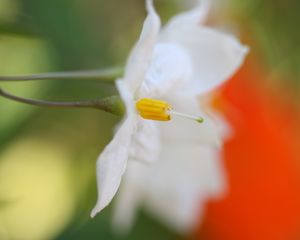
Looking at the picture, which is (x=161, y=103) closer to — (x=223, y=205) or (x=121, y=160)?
(x=121, y=160)

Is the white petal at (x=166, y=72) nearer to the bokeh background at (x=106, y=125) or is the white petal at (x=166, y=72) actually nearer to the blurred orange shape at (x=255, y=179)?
the bokeh background at (x=106, y=125)

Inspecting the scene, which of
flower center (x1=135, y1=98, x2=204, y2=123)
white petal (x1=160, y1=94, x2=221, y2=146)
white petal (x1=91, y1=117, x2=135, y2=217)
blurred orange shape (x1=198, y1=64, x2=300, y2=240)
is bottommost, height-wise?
blurred orange shape (x1=198, y1=64, x2=300, y2=240)

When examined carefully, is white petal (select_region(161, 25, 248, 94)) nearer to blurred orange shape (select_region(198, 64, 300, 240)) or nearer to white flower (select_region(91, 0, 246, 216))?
white flower (select_region(91, 0, 246, 216))

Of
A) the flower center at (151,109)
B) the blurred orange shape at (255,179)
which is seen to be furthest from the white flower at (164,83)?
the blurred orange shape at (255,179)

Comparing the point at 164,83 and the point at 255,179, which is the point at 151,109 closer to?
the point at 164,83

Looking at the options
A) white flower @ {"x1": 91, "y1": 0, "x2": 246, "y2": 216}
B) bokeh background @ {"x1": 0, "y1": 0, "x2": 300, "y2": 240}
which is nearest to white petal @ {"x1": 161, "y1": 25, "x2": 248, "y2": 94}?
white flower @ {"x1": 91, "y1": 0, "x2": 246, "y2": 216}

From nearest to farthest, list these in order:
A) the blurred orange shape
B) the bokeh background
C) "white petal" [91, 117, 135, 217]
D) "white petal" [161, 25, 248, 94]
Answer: "white petal" [91, 117, 135, 217] → "white petal" [161, 25, 248, 94] → the bokeh background → the blurred orange shape

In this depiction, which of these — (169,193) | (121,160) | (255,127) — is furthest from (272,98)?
(121,160)
